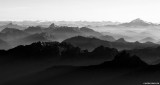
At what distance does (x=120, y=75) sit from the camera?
19325 cm

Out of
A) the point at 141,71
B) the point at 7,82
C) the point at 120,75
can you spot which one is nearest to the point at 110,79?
the point at 120,75

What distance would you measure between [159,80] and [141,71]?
31176mm

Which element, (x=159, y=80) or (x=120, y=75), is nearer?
(x=159, y=80)

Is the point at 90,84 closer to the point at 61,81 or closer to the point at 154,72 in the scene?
the point at 61,81

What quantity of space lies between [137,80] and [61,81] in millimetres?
47587

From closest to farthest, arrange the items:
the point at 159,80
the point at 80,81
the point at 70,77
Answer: the point at 159,80
the point at 80,81
the point at 70,77

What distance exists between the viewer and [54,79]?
193 m

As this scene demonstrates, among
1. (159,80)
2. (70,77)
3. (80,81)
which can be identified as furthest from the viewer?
(70,77)

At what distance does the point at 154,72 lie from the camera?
189125mm

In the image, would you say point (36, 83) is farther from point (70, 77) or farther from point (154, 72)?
point (154, 72)

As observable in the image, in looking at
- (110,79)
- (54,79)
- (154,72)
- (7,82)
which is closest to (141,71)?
(154,72)

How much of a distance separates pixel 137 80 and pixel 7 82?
8181cm

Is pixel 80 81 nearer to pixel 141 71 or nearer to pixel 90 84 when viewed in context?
pixel 90 84

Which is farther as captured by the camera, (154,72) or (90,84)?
(154,72)
